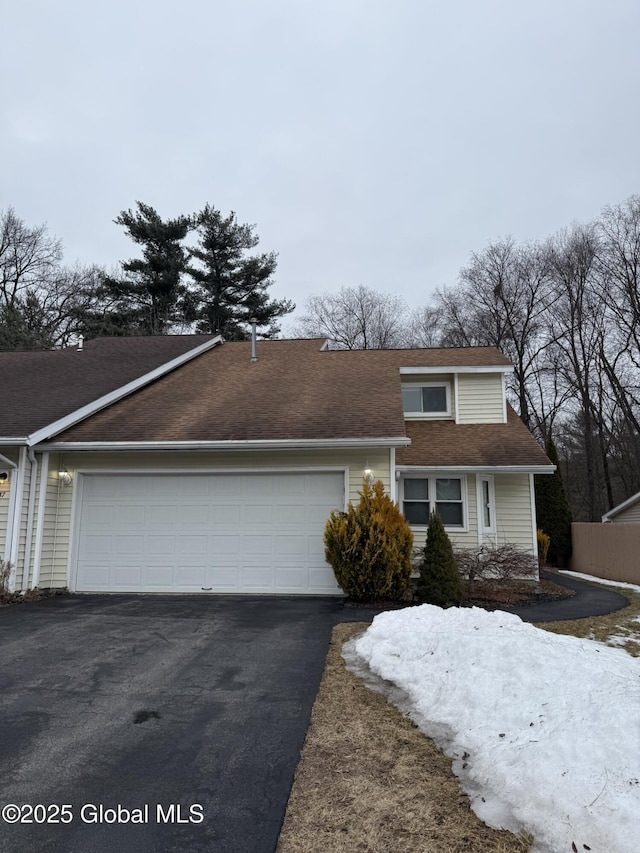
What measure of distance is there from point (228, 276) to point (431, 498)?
1895 cm

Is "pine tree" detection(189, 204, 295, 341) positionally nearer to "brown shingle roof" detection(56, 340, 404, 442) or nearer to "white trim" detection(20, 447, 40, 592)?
"brown shingle roof" detection(56, 340, 404, 442)

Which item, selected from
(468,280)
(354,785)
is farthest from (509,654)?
(468,280)

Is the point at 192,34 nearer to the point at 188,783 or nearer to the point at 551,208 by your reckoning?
the point at 188,783

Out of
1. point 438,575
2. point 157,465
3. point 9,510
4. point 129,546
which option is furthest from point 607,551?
point 9,510

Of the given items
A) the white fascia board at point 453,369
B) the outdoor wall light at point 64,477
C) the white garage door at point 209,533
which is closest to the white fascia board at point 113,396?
the outdoor wall light at point 64,477

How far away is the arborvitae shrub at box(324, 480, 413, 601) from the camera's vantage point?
8516 millimetres

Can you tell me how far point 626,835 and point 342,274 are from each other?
44928 mm

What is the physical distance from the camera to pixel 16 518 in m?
9.10

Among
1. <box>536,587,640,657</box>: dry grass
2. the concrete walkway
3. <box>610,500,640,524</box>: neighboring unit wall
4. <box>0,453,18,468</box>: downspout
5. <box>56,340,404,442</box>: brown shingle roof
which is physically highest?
<box>56,340,404,442</box>: brown shingle roof

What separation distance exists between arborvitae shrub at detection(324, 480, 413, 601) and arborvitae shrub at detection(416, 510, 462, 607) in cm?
33

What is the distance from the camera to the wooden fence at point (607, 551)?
45.9 ft

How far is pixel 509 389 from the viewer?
27297mm

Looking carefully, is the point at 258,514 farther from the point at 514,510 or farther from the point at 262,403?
the point at 514,510

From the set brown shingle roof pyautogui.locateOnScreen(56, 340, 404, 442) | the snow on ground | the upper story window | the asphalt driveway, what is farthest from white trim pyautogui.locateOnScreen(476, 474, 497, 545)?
the snow on ground
